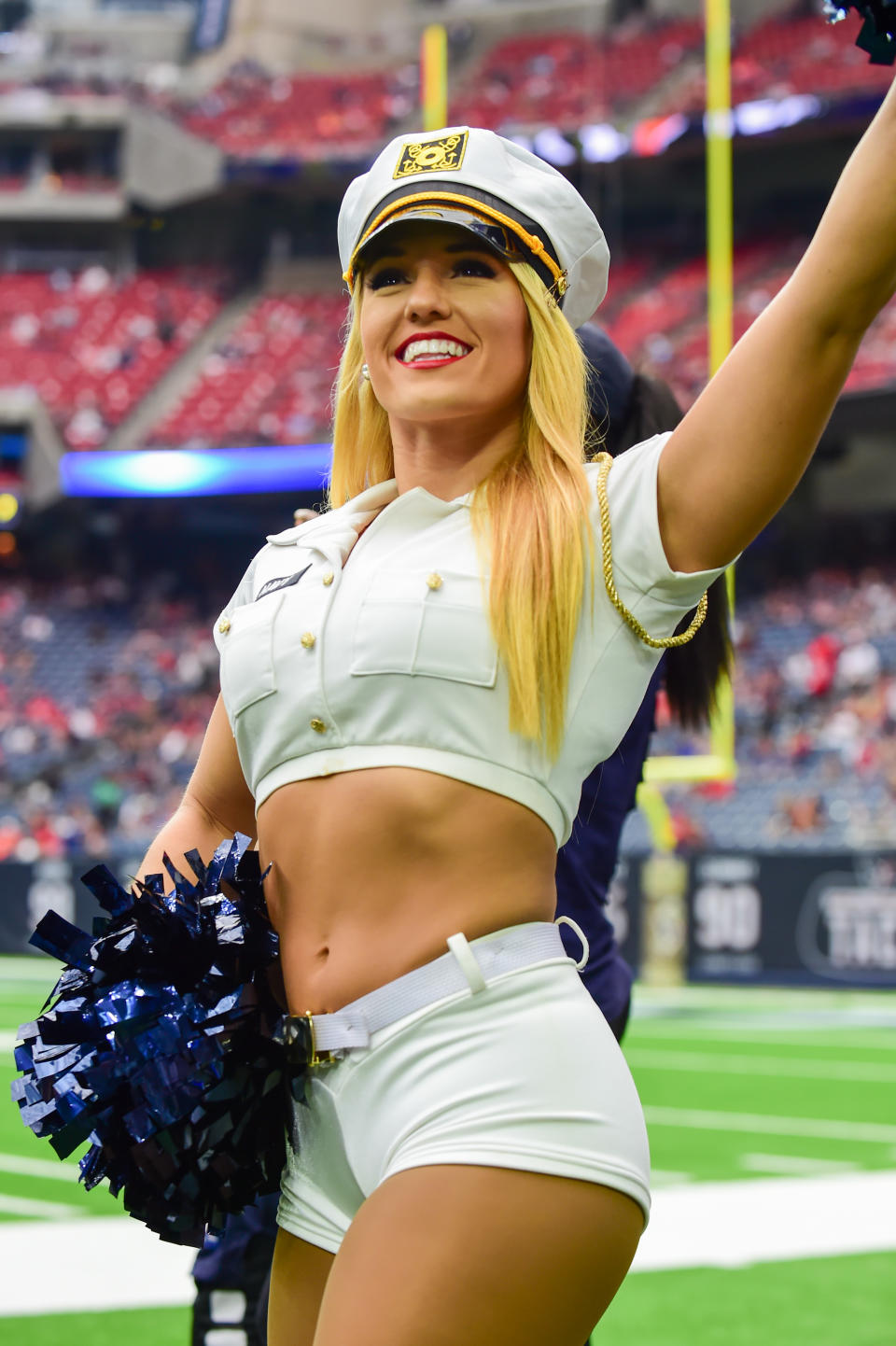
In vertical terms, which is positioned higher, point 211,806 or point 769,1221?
point 211,806

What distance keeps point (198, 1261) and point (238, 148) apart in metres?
28.9

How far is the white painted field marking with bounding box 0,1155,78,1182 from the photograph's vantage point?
639 cm

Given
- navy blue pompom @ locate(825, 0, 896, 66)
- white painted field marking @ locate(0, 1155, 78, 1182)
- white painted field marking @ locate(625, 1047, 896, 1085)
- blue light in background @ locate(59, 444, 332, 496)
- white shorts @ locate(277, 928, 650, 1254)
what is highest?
blue light in background @ locate(59, 444, 332, 496)

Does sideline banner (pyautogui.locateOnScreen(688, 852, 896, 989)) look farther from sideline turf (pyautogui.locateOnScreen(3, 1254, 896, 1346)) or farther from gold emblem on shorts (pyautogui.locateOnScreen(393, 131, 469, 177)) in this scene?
gold emblem on shorts (pyautogui.locateOnScreen(393, 131, 469, 177))

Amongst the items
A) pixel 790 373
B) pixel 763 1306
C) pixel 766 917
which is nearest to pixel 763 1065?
pixel 766 917

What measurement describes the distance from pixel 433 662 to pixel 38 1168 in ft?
18.0

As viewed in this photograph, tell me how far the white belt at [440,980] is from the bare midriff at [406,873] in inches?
0.6

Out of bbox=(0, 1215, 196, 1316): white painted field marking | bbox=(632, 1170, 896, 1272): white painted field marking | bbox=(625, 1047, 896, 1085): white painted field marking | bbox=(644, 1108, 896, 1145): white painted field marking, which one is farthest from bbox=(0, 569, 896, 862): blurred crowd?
bbox=(0, 1215, 196, 1316): white painted field marking

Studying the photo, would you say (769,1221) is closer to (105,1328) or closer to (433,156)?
(105,1328)

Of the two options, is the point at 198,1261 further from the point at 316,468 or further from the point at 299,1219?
the point at 316,468

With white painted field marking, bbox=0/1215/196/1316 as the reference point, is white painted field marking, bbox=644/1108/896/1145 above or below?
below

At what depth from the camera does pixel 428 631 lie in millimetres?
1641

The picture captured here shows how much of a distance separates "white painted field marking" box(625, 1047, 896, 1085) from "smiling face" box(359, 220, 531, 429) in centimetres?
761

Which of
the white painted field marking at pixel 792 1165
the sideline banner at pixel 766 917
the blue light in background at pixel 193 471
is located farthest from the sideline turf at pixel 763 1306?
the blue light in background at pixel 193 471
